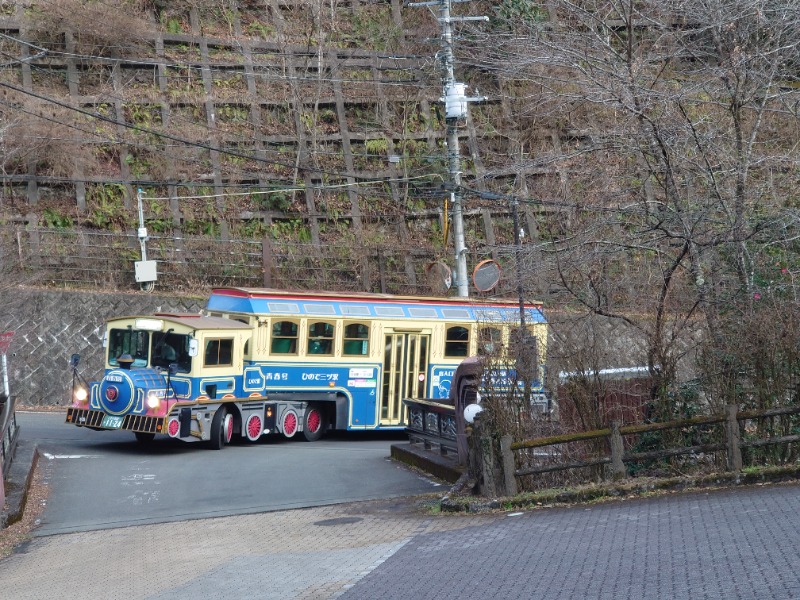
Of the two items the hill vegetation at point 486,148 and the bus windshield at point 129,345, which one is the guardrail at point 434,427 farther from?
the bus windshield at point 129,345

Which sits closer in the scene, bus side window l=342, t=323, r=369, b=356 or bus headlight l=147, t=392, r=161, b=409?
bus headlight l=147, t=392, r=161, b=409

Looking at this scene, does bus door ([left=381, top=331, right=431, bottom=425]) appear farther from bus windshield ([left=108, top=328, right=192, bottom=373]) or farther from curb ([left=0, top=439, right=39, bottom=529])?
curb ([left=0, top=439, right=39, bottom=529])

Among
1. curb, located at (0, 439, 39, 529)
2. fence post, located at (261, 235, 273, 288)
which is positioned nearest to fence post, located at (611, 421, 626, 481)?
curb, located at (0, 439, 39, 529)

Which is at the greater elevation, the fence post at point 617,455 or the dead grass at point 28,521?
the fence post at point 617,455

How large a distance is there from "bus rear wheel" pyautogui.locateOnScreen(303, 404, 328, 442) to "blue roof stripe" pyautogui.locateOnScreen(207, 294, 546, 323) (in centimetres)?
218

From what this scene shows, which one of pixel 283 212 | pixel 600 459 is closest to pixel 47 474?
pixel 600 459

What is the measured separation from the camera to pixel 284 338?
22.3 metres

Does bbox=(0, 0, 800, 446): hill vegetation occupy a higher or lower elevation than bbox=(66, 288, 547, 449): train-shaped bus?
higher

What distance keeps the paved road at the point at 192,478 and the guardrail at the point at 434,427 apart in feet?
2.19

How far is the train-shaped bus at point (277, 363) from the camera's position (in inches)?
762

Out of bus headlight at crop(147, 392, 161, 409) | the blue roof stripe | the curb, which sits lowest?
the curb

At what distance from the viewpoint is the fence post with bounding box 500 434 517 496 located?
13.1 m

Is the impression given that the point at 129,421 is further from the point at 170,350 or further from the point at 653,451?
the point at 653,451

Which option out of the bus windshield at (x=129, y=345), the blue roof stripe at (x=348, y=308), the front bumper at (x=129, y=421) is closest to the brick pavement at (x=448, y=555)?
the front bumper at (x=129, y=421)
